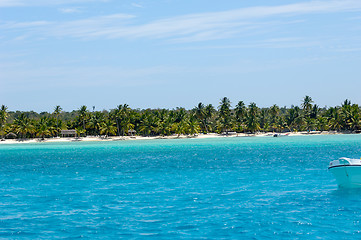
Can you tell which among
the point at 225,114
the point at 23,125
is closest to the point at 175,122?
the point at 225,114

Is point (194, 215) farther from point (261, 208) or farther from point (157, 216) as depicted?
point (261, 208)

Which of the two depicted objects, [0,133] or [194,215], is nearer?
[194,215]

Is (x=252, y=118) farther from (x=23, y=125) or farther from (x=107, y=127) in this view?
→ (x=23, y=125)

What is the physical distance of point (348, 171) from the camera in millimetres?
27984

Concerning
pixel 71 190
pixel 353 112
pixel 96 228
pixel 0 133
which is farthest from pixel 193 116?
pixel 96 228

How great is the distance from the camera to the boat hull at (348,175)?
27.9 m

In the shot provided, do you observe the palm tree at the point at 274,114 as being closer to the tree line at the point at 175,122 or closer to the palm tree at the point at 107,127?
the tree line at the point at 175,122

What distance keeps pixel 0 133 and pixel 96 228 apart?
148 m

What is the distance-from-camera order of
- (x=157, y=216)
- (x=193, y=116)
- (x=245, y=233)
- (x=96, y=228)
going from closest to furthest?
(x=245, y=233), (x=96, y=228), (x=157, y=216), (x=193, y=116)

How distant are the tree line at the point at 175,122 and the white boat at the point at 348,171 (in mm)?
137860

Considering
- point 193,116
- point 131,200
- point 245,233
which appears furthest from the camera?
point 193,116

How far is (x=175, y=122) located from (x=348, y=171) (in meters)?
150

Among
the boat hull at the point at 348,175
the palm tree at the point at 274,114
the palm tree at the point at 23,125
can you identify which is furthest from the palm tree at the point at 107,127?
the boat hull at the point at 348,175

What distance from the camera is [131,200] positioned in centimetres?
2689
